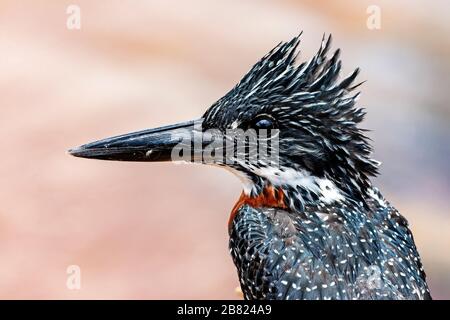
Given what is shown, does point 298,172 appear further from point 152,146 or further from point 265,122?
point 152,146

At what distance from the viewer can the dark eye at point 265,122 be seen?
2238 millimetres

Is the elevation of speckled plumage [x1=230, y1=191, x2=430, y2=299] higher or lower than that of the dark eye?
lower

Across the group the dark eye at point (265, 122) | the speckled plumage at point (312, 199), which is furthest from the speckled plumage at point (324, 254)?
the dark eye at point (265, 122)

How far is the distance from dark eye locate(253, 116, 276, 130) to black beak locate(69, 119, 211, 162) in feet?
0.75

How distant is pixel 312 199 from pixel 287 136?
24 centimetres

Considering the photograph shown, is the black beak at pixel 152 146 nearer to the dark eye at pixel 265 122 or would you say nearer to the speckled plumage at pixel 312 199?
the speckled plumage at pixel 312 199

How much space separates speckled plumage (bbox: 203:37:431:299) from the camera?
209cm

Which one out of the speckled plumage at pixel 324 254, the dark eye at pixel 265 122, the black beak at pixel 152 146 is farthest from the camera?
the black beak at pixel 152 146

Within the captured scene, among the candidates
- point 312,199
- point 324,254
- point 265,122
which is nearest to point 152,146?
point 265,122

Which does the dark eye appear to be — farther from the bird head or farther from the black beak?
the black beak

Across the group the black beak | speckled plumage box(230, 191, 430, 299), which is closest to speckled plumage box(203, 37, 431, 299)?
speckled plumage box(230, 191, 430, 299)

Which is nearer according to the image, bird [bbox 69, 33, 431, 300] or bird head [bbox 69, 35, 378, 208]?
bird [bbox 69, 33, 431, 300]
